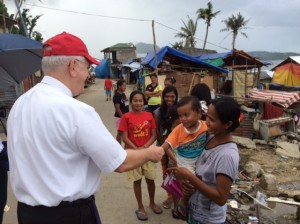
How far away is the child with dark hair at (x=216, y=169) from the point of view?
1.80m

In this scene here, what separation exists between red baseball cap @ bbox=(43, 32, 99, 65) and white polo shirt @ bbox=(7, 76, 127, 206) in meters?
0.15

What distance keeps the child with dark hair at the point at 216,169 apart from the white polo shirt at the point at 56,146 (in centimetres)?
63

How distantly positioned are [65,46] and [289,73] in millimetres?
21745

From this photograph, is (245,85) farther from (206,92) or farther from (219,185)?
(219,185)

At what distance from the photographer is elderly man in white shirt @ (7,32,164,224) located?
56.1 inches

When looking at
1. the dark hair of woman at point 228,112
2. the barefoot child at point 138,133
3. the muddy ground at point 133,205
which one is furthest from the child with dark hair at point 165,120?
the dark hair of woman at point 228,112

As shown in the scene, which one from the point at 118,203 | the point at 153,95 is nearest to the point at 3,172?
the point at 118,203

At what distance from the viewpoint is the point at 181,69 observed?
15273mm

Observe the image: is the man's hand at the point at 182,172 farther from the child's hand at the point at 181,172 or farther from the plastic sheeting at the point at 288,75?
the plastic sheeting at the point at 288,75

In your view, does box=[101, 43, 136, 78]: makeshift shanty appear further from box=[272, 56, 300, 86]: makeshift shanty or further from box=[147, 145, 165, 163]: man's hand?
box=[147, 145, 165, 163]: man's hand

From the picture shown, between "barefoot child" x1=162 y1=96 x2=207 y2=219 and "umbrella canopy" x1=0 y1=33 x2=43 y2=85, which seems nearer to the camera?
"barefoot child" x1=162 y1=96 x2=207 y2=219

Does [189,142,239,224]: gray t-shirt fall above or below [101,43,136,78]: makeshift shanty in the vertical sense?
below

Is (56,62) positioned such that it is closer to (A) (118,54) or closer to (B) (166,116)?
(B) (166,116)

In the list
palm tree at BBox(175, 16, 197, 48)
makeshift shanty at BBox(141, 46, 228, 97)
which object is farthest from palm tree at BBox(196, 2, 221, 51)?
makeshift shanty at BBox(141, 46, 228, 97)
